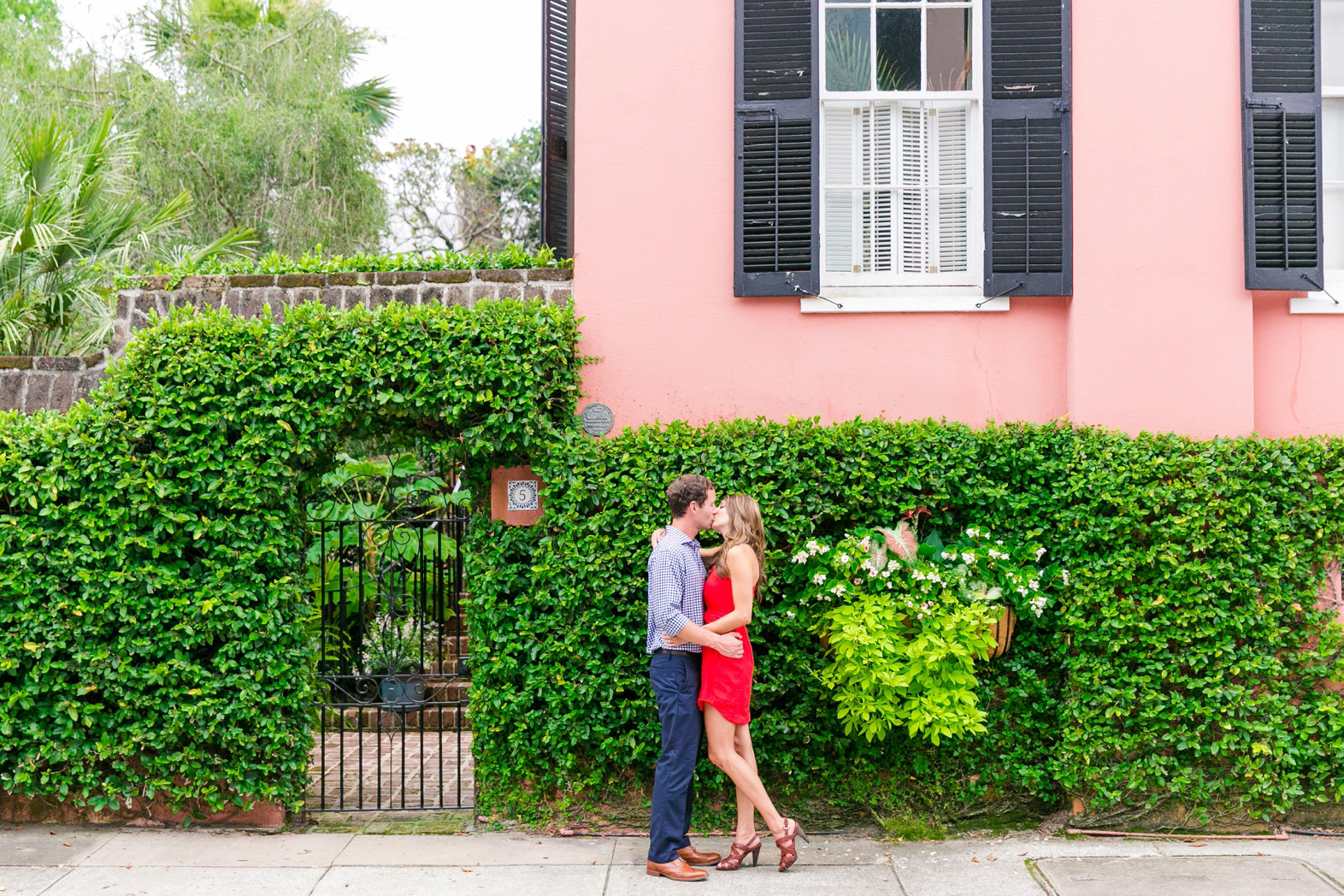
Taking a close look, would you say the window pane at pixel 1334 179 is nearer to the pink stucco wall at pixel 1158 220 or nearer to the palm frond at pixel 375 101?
the pink stucco wall at pixel 1158 220

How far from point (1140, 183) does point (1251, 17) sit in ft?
3.69

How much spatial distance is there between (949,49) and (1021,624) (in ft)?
11.4

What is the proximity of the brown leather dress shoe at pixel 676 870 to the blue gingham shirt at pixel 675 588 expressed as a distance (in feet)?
3.36

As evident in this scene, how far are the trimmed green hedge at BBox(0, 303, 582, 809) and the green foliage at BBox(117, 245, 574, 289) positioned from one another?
0.70 m

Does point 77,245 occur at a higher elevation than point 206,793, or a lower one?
higher

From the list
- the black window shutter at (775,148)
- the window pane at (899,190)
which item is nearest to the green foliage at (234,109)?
the black window shutter at (775,148)

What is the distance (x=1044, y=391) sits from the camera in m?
5.93

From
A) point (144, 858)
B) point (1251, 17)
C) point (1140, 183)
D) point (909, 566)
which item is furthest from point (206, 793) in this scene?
point (1251, 17)

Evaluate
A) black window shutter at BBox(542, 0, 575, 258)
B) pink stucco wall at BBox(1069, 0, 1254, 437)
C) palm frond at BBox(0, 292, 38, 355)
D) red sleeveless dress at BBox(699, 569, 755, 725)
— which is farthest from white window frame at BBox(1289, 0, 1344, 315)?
palm frond at BBox(0, 292, 38, 355)

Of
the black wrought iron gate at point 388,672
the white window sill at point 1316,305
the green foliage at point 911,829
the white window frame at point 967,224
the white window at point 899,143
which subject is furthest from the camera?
the white window at point 899,143

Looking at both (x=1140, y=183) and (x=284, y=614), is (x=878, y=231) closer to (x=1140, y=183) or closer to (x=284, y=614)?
(x=1140, y=183)

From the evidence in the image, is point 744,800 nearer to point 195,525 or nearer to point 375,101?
point 195,525

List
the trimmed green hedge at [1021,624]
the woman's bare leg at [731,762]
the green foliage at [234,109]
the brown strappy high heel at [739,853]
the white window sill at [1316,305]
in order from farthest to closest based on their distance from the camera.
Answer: the green foliage at [234,109] → the white window sill at [1316,305] → the trimmed green hedge at [1021,624] → the brown strappy high heel at [739,853] → the woman's bare leg at [731,762]

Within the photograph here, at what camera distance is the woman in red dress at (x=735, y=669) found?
15.7ft
